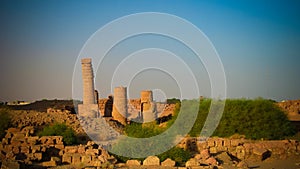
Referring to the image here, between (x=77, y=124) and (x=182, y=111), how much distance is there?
676cm

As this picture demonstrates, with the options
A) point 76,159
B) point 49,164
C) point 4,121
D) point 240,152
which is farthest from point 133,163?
point 4,121

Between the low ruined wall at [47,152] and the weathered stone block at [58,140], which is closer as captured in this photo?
the low ruined wall at [47,152]

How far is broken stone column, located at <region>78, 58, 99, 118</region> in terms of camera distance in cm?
2911

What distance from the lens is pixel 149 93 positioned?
3406cm

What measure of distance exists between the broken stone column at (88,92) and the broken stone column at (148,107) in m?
4.86

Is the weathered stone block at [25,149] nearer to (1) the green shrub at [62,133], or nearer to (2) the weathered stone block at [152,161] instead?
(1) the green shrub at [62,133]

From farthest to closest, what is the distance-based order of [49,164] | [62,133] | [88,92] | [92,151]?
[88,92], [62,133], [92,151], [49,164]

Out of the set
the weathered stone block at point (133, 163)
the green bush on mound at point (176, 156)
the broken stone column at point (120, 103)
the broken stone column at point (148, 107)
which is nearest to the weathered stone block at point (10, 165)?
the weathered stone block at point (133, 163)

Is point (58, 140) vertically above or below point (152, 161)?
above

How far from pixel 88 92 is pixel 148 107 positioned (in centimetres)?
591

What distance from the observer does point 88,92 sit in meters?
30.1

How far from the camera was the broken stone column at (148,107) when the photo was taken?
32500 millimetres

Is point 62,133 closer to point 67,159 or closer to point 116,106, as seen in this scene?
point 67,159

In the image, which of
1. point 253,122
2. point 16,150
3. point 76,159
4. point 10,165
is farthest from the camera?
point 253,122
